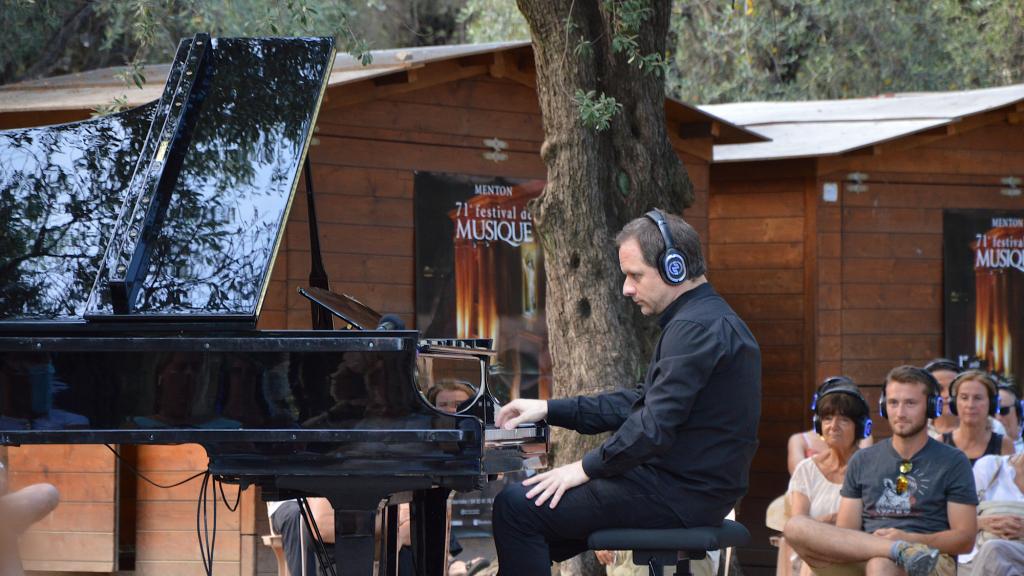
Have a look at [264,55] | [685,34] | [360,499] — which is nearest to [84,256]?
[264,55]

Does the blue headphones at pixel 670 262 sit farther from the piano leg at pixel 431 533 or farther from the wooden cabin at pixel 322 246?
the wooden cabin at pixel 322 246

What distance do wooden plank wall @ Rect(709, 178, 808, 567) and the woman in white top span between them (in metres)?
3.85

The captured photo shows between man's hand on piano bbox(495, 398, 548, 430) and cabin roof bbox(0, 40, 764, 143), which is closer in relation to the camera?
man's hand on piano bbox(495, 398, 548, 430)

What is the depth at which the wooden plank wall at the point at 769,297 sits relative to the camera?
11406 mm

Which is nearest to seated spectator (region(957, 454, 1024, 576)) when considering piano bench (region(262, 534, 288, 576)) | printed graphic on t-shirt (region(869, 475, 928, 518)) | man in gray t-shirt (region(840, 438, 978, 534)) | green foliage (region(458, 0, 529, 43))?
man in gray t-shirt (region(840, 438, 978, 534))

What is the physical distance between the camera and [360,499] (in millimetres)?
4312

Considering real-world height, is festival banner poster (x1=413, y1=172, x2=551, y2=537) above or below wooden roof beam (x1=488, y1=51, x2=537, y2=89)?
below

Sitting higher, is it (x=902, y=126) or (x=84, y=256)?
(x=902, y=126)

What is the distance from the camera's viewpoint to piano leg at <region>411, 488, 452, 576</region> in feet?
19.5

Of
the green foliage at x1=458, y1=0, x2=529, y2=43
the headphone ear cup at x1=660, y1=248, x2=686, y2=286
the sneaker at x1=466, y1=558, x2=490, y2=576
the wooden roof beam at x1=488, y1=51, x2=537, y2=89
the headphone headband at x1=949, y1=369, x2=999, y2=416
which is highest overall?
the green foliage at x1=458, y1=0, x2=529, y2=43

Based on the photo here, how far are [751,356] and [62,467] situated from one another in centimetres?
603

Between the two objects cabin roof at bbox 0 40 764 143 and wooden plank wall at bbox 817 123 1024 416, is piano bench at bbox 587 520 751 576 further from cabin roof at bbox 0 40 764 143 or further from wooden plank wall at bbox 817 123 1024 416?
wooden plank wall at bbox 817 123 1024 416

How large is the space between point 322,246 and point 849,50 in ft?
36.5

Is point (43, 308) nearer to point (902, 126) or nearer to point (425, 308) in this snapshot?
point (425, 308)
